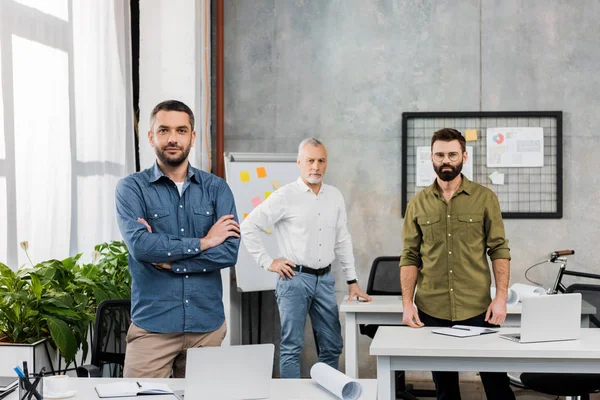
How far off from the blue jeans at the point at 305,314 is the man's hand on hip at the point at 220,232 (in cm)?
166

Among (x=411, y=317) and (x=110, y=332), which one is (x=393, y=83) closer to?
(x=411, y=317)

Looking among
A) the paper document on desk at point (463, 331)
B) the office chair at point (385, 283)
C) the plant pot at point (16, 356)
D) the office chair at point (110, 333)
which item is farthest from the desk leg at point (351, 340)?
the plant pot at point (16, 356)

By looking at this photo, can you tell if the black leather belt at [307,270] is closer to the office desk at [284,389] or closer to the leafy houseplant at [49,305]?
the leafy houseplant at [49,305]

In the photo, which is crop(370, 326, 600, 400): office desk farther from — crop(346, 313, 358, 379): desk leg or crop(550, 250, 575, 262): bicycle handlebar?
crop(550, 250, 575, 262): bicycle handlebar

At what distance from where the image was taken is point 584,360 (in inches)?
116

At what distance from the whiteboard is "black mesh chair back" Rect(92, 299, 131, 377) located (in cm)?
216

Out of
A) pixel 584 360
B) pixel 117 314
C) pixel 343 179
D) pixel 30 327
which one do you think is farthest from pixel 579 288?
pixel 30 327

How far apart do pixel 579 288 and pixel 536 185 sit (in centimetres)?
154

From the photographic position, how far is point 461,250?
358cm

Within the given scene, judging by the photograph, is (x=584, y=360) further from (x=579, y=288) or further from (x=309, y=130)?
(x=309, y=130)

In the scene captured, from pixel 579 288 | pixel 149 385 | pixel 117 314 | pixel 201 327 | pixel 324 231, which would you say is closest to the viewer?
pixel 149 385

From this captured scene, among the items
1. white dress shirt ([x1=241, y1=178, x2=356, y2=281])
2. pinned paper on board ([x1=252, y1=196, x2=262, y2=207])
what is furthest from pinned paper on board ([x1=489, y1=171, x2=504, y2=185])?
pinned paper on board ([x1=252, y1=196, x2=262, y2=207])

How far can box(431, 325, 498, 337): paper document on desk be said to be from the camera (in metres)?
3.25

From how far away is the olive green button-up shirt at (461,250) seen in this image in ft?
11.7
